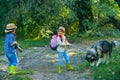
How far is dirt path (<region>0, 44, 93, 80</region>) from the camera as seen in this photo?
981 centimetres

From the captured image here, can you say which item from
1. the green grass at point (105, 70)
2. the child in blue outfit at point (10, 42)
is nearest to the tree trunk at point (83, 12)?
the green grass at point (105, 70)

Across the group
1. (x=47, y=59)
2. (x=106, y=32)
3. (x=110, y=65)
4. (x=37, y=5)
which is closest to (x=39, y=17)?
(x=37, y=5)

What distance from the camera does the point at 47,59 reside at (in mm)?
12977

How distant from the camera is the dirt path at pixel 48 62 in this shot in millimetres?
9809

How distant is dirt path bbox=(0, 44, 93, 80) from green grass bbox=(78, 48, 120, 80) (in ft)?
0.69

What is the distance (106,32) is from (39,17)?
4.45 m

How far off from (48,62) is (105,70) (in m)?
2.93

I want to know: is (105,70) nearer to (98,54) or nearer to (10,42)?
(98,54)

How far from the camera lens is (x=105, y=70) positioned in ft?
32.7

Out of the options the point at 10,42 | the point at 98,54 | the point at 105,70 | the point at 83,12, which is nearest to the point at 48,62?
the point at 98,54

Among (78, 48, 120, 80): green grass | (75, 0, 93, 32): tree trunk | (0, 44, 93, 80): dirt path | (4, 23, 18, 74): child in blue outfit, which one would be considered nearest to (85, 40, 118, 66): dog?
(78, 48, 120, 80): green grass

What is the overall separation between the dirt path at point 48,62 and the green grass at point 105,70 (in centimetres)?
21

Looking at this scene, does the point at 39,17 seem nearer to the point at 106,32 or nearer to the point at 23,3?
the point at 23,3

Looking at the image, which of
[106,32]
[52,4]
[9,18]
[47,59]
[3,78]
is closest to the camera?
[3,78]
